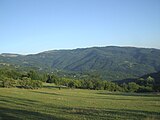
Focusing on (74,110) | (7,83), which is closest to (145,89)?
(7,83)

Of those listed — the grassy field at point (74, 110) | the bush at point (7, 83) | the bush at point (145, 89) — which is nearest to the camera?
the grassy field at point (74, 110)

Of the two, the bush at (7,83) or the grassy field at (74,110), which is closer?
the grassy field at (74,110)

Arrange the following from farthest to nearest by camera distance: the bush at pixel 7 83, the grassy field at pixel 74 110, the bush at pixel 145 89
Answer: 1. the bush at pixel 145 89
2. the bush at pixel 7 83
3. the grassy field at pixel 74 110

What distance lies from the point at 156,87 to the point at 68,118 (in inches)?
5290

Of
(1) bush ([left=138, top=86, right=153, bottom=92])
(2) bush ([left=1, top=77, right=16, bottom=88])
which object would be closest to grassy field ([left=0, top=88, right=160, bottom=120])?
(2) bush ([left=1, top=77, right=16, bottom=88])

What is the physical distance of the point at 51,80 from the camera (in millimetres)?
185000

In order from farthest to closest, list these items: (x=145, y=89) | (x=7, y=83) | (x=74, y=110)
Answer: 1. (x=145, y=89)
2. (x=7, y=83)
3. (x=74, y=110)

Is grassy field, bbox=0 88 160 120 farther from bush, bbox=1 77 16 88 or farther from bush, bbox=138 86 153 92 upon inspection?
bush, bbox=138 86 153 92

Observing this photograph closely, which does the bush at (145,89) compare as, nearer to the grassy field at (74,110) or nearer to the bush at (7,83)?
the bush at (7,83)

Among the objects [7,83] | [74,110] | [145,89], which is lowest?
[145,89]

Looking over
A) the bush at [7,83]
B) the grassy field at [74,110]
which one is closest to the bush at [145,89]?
the bush at [7,83]

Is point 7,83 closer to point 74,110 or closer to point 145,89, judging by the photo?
point 145,89

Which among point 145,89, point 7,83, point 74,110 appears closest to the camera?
point 74,110

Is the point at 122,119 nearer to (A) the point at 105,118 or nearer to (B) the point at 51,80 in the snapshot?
(A) the point at 105,118
